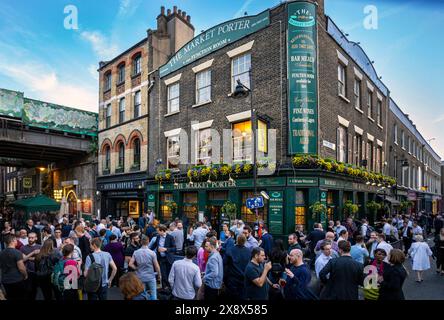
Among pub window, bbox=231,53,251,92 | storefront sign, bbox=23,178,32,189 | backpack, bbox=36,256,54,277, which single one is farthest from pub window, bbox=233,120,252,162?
storefront sign, bbox=23,178,32,189

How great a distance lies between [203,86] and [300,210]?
29.5ft

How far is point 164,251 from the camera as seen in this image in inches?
314

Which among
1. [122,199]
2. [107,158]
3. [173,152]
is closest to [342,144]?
Result: [173,152]

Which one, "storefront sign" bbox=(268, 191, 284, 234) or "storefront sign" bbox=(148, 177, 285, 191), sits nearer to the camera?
"storefront sign" bbox=(268, 191, 284, 234)

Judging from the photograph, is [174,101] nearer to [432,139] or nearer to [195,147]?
[195,147]

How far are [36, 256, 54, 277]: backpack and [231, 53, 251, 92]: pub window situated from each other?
454 inches

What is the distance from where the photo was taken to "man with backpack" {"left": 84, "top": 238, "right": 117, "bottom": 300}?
506 cm

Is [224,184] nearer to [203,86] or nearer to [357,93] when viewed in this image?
[203,86]

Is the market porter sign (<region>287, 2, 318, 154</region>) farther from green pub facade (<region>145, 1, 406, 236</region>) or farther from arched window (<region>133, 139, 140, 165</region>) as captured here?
arched window (<region>133, 139, 140, 165</region>)

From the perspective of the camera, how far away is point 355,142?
17.2 metres

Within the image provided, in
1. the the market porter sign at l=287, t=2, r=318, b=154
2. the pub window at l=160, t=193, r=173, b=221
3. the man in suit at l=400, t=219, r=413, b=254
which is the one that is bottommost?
the man in suit at l=400, t=219, r=413, b=254

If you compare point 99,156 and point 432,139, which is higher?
point 432,139

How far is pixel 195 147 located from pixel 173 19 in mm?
10210
